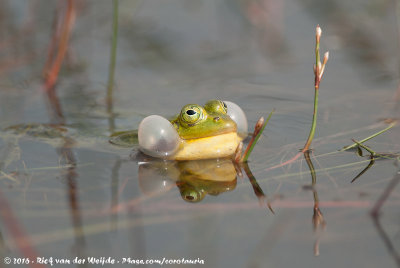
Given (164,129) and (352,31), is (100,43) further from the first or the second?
(164,129)

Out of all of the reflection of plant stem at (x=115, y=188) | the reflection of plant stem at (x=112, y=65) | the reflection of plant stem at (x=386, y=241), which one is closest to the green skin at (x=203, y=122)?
the reflection of plant stem at (x=115, y=188)

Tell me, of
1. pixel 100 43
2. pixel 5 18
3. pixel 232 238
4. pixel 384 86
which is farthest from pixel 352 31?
pixel 232 238

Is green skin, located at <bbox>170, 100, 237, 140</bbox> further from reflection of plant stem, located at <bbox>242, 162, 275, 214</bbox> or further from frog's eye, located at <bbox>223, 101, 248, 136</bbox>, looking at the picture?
reflection of plant stem, located at <bbox>242, 162, 275, 214</bbox>

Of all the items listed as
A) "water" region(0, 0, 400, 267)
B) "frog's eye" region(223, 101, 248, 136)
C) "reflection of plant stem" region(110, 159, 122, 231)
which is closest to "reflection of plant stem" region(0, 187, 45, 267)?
"water" region(0, 0, 400, 267)

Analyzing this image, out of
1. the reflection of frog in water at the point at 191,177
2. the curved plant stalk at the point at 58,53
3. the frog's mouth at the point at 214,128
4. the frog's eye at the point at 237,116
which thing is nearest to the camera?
the reflection of frog in water at the point at 191,177

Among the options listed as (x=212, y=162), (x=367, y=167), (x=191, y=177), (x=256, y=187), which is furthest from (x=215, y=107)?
(x=367, y=167)

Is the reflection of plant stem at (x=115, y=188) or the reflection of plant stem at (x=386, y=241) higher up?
the reflection of plant stem at (x=386, y=241)

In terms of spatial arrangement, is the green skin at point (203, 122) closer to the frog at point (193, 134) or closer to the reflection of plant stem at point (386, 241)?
the frog at point (193, 134)
